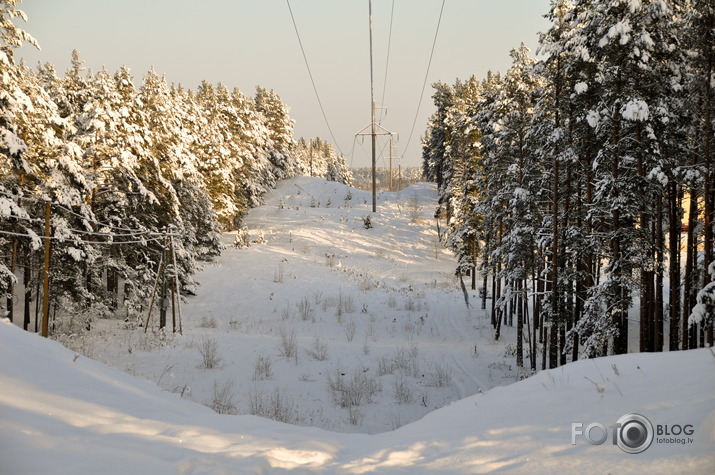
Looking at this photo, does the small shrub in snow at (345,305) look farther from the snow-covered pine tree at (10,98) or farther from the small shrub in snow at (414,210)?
the small shrub in snow at (414,210)

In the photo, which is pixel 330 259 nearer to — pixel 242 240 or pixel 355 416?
pixel 242 240

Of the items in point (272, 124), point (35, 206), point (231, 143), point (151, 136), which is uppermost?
point (272, 124)

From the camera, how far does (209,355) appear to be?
16500mm

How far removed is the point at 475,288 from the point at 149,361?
27224mm

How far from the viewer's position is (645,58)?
12.3m

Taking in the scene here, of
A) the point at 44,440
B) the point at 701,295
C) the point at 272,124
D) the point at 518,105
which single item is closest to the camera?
the point at 44,440

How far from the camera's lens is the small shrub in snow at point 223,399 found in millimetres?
11172

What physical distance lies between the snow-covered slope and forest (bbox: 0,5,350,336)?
9818mm

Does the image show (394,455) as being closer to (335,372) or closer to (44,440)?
(44,440)

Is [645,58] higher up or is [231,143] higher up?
[231,143]

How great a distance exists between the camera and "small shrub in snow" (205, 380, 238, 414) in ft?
36.7

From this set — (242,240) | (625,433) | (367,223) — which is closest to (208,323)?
(242,240)

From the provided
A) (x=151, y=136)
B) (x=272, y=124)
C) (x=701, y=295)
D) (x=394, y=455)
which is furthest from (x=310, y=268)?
(x=272, y=124)

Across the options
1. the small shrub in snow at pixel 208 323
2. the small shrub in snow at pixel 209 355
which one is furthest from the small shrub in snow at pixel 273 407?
the small shrub in snow at pixel 208 323
